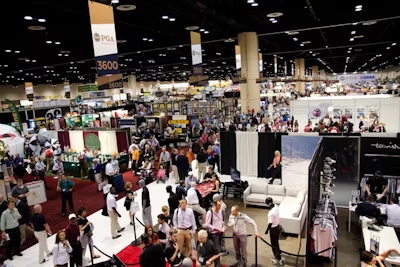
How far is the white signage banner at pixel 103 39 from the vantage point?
655 cm

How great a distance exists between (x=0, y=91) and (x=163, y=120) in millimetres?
28816

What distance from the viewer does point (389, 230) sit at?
5.97 metres

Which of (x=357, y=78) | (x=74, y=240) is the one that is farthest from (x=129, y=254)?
(x=357, y=78)

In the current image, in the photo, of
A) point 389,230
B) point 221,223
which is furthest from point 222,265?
point 389,230

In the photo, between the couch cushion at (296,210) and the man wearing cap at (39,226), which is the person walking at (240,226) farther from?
the man wearing cap at (39,226)

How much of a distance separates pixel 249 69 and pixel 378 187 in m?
11.0

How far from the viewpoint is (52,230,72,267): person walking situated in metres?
5.14

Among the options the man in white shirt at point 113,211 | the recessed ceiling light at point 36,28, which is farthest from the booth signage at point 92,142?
the man in white shirt at point 113,211

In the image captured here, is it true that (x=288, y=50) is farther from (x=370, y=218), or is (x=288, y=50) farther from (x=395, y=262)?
(x=395, y=262)

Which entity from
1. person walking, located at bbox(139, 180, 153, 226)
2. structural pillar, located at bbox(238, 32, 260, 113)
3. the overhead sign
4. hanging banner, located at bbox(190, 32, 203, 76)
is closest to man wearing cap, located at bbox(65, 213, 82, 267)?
person walking, located at bbox(139, 180, 153, 226)

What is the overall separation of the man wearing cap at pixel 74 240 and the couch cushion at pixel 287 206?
4177mm

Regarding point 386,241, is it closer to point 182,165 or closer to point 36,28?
point 182,165

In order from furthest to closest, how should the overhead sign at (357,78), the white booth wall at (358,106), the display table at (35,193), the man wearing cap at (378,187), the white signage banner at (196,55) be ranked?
the overhead sign at (357,78) → the white booth wall at (358,106) → the white signage banner at (196,55) → the display table at (35,193) → the man wearing cap at (378,187)

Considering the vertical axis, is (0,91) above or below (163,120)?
above
